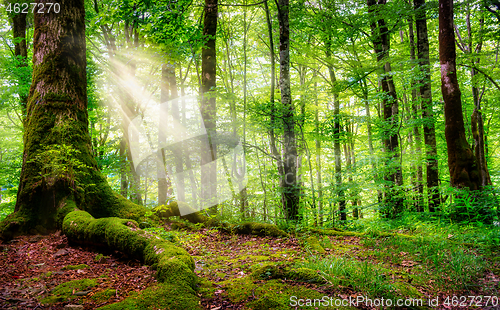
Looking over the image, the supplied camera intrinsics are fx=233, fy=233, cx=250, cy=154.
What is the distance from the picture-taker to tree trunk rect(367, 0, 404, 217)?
7.04 meters

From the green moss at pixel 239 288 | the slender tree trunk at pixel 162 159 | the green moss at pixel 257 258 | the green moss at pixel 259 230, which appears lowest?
the green moss at pixel 259 230

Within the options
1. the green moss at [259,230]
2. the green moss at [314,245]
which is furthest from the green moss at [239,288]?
the green moss at [259,230]

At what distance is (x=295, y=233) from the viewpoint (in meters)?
5.41

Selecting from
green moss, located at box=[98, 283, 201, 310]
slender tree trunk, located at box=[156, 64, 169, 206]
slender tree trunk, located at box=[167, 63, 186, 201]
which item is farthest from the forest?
slender tree trunk, located at box=[167, 63, 186, 201]

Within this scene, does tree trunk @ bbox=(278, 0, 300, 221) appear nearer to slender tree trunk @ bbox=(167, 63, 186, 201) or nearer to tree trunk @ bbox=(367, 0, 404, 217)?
tree trunk @ bbox=(367, 0, 404, 217)

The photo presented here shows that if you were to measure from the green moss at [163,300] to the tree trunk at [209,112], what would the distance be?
17.5 ft

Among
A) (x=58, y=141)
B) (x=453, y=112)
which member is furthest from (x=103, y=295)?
(x=453, y=112)

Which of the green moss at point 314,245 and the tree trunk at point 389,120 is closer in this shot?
the green moss at point 314,245

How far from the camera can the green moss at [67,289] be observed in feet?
6.74

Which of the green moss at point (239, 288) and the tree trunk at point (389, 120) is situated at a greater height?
the tree trunk at point (389, 120)

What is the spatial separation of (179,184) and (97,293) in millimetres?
12482

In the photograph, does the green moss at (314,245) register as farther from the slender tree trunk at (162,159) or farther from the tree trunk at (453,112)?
the slender tree trunk at (162,159)

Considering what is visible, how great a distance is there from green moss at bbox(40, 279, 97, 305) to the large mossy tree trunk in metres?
2.16

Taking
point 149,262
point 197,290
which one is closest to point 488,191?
point 197,290
